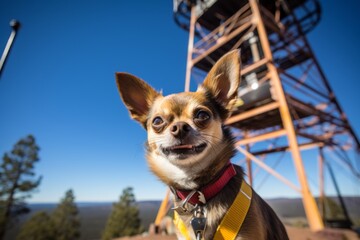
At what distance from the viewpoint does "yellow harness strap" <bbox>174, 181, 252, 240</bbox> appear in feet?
5.79

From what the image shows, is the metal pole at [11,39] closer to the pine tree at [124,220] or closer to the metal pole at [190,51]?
the metal pole at [190,51]

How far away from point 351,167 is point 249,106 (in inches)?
270

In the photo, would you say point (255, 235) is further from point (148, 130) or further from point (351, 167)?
point (351, 167)

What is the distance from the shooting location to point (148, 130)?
2.59m

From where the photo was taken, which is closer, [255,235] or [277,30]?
[255,235]

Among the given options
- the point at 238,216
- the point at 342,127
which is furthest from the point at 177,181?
the point at 342,127

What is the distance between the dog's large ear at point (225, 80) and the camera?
231 centimetres

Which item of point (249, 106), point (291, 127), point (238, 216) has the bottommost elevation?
point (238, 216)

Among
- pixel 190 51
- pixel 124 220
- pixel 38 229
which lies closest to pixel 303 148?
pixel 190 51

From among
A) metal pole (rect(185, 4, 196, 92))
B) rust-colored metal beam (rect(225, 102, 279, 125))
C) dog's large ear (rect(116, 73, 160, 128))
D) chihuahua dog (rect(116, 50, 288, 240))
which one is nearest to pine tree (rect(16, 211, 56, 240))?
metal pole (rect(185, 4, 196, 92))

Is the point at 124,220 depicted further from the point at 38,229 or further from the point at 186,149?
the point at 186,149

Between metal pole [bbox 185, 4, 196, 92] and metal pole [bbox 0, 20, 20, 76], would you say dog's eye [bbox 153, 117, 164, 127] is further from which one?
metal pole [bbox 185, 4, 196, 92]

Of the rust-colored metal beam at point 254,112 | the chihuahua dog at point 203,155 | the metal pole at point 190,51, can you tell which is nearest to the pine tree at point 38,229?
the metal pole at point 190,51

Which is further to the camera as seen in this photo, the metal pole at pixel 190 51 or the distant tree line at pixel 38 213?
the distant tree line at pixel 38 213
